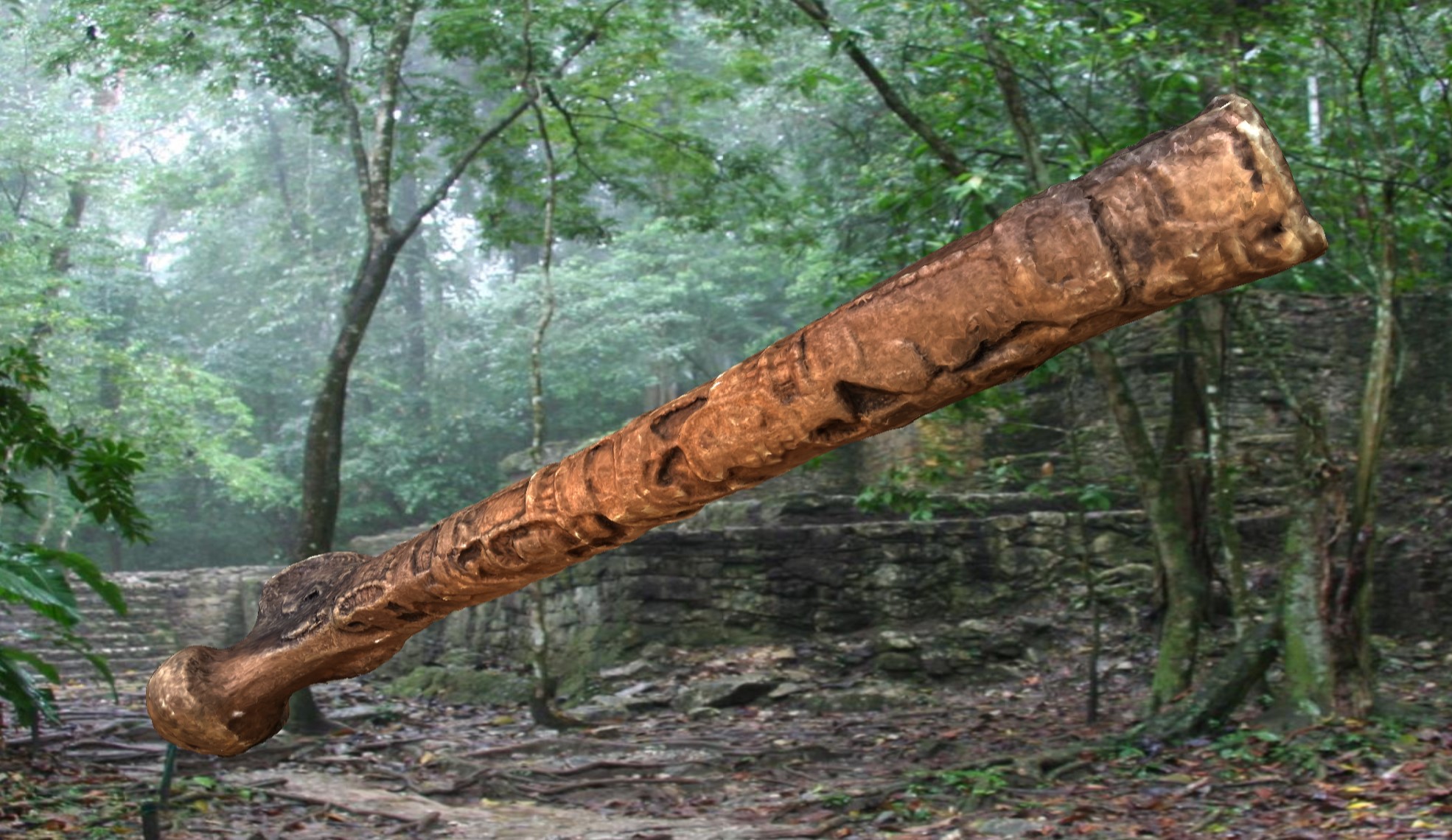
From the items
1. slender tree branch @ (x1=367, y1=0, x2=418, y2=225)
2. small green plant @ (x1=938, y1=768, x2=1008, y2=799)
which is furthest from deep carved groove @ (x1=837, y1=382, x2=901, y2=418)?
slender tree branch @ (x1=367, y1=0, x2=418, y2=225)

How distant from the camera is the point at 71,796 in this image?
16.9 feet

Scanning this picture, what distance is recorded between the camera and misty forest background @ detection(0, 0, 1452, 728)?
6.30 metres

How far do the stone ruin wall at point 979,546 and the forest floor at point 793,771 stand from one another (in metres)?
Result: 0.71

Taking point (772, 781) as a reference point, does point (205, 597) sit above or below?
above

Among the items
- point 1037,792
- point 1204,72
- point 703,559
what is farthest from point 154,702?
point 703,559

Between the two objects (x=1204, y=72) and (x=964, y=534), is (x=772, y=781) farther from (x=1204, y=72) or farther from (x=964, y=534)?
(x=1204, y=72)

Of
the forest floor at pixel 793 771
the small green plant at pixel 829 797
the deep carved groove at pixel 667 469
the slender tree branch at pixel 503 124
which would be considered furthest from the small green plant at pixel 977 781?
the slender tree branch at pixel 503 124

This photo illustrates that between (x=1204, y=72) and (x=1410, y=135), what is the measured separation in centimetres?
165

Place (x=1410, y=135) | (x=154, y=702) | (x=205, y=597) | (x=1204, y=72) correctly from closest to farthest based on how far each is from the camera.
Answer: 1. (x=154, y=702)
2. (x=1204, y=72)
3. (x=1410, y=135)
4. (x=205, y=597)

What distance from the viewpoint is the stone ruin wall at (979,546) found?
348 inches

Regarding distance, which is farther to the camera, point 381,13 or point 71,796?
point 381,13

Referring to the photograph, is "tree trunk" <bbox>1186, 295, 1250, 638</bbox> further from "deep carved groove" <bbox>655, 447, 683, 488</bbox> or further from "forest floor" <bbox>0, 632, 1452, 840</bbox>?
"deep carved groove" <bbox>655, 447, 683, 488</bbox>

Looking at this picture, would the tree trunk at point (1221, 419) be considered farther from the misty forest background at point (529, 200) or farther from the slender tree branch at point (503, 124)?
the slender tree branch at point (503, 124)

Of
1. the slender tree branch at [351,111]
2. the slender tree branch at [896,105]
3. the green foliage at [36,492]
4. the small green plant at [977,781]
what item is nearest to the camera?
the green foliage at [36,492]
